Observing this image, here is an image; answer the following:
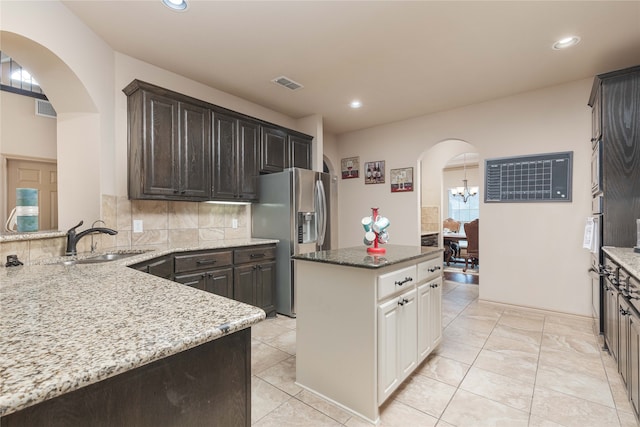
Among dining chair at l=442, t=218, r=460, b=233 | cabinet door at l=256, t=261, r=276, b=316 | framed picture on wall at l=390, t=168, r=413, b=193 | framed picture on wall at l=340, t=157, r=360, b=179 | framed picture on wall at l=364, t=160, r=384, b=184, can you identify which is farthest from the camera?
dining chair at l=442, t=218, r=460, b=233

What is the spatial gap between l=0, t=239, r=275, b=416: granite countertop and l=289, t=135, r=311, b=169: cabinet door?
10.1 ft

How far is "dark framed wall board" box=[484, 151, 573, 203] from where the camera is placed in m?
3.38

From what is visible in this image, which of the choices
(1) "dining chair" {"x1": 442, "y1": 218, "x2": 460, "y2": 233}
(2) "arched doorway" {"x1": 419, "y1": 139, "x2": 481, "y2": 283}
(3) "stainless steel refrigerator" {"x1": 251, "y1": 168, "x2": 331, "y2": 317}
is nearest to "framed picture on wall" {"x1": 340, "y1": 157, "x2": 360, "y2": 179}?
(2) "arched doorway" {"x1": 419, "y1": 139, "x2": 481, "y2": 283}

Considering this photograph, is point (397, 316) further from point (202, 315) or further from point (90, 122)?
point (90, 122)

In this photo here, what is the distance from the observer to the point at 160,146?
Result: 2.74m

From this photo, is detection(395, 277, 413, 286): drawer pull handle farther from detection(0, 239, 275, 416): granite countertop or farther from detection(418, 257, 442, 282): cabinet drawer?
detection(0, 239, 275, 416): granite countertop

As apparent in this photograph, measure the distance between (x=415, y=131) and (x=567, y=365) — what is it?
333 cm

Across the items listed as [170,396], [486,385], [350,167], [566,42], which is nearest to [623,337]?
[486,385]

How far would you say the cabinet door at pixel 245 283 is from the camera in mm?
3066

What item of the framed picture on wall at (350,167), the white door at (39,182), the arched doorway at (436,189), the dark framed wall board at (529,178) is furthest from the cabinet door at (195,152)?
the arched doorway at (436,189)

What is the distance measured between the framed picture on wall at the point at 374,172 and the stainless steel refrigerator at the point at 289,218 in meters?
1.46

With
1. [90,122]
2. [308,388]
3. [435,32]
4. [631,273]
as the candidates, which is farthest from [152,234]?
[631,273]

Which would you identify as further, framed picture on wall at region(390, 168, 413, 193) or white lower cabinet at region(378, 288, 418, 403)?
framed picture on wall at region(390, 168, 413, 193)

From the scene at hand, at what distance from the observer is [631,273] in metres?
1.64
